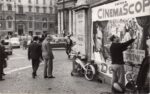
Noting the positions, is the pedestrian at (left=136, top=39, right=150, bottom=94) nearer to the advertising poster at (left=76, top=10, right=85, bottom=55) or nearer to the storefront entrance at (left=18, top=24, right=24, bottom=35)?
the advertising poster at (left=76, top=10, right=85, bottom=55)

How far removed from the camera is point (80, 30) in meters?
14.6

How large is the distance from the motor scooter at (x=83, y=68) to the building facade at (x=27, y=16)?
66600 mm

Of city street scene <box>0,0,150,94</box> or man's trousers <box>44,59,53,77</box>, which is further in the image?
man's trousers <box>44,59,53,77</box>

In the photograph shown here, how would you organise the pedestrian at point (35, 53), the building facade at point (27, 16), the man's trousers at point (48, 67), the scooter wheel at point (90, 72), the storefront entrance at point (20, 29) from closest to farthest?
the scooter wheel at point (90, 72) < the man's trousers at point (48, 67) < the pedestrian at point (35, 53) < the building facade at point (27, 16) < the storefront entrance at point (20, 29)

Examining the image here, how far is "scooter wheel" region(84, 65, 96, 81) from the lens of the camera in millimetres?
12367

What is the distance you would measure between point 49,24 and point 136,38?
8170 centimetres

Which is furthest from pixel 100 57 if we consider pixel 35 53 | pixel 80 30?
pixel 35 53

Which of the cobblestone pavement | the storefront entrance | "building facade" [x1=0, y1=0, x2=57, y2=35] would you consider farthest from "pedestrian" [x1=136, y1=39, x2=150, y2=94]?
the storefront entrance

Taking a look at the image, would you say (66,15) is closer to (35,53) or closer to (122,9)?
(35,53)

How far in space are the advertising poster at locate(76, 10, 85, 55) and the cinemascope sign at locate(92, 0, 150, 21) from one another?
1340mm

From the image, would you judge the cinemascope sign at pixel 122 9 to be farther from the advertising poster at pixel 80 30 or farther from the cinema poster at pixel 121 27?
the advertising poster at pixel 80 30

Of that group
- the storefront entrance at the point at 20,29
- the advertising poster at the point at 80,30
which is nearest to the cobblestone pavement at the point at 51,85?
the advertising poster at the point at 80,30

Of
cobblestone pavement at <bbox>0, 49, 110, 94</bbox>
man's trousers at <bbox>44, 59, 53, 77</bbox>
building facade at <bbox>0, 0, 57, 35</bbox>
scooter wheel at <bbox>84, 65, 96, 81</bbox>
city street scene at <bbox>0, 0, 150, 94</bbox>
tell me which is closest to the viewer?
A: city street scene at <bbox>0, 0, 150, 94</bbox>

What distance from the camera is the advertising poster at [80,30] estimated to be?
46.6 ft
